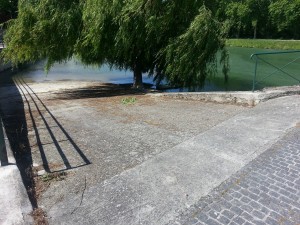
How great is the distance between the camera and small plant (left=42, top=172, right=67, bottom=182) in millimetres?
4621

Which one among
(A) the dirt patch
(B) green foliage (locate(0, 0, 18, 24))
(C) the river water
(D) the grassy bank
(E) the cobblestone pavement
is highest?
(B) green foliage (locate(0, 0, 18, 24))

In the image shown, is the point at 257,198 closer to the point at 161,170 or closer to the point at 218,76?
the point at 161,170

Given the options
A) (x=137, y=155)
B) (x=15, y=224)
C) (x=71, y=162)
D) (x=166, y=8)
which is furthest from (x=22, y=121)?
(x=166, y=8)

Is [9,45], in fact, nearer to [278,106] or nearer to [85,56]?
[85,56]

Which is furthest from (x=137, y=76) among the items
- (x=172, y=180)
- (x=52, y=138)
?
(x=172, y=180)

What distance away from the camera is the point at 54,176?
4.69 meters

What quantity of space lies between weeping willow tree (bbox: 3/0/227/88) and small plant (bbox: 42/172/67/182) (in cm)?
835

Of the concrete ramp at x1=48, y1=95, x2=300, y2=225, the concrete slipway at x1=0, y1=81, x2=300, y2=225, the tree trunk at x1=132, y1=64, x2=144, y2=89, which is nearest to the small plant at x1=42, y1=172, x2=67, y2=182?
the concrete slipway at x1=0, y1=81, x2=300, y2=225

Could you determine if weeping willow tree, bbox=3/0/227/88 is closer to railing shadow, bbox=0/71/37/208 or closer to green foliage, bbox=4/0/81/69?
green foliage, bbox=4/0/81/69

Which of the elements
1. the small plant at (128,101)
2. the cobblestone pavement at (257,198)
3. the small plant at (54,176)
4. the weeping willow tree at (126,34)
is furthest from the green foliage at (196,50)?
the small plant at (54,176)

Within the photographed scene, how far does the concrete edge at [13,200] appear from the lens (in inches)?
140

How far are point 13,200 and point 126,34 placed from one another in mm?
9839

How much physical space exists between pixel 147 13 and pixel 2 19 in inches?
1951

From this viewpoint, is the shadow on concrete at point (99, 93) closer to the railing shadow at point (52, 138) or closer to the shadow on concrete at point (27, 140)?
the shadow on concrete at point (27, 140)
